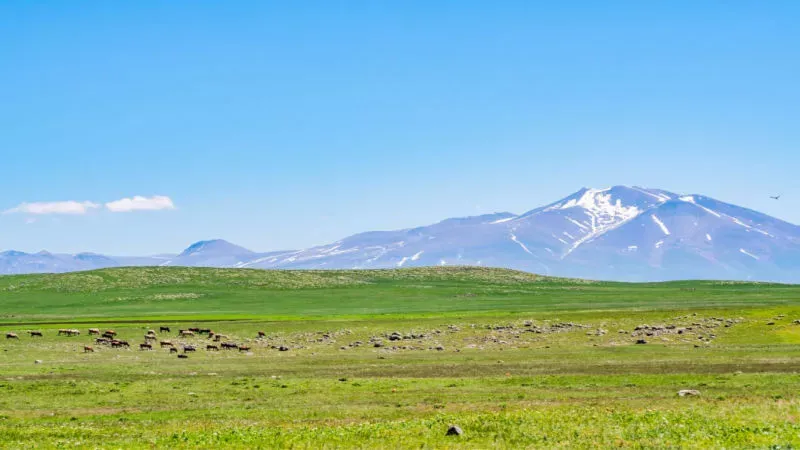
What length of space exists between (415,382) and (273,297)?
112825 mm

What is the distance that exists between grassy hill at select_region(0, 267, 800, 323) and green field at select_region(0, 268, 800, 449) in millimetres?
10084

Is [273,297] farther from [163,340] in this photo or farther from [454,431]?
[454,431]

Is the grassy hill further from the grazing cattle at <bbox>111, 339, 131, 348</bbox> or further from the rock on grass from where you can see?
the rock on grass

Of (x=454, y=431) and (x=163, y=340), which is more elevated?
(x=454, y=431)

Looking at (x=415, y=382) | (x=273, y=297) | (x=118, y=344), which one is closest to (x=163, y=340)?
(x=118, y=344)

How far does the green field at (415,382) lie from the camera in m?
27.0

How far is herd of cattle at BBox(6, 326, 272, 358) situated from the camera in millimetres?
72694

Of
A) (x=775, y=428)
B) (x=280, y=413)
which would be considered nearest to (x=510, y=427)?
(x=775, y=428)

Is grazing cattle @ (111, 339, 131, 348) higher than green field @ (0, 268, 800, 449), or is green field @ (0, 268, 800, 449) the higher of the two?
green field @ (0, 268, 800, 449)

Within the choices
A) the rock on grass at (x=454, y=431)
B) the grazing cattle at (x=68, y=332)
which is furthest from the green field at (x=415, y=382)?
the grazing cattle at (x=68, y=332)

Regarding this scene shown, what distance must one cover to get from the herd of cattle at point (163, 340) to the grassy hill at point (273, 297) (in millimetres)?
25295

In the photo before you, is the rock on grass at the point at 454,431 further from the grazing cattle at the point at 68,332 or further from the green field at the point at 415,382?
the grazing cattle at the point at 68,332

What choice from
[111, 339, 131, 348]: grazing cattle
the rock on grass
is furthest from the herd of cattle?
the rock on grass

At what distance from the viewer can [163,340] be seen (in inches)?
2997
